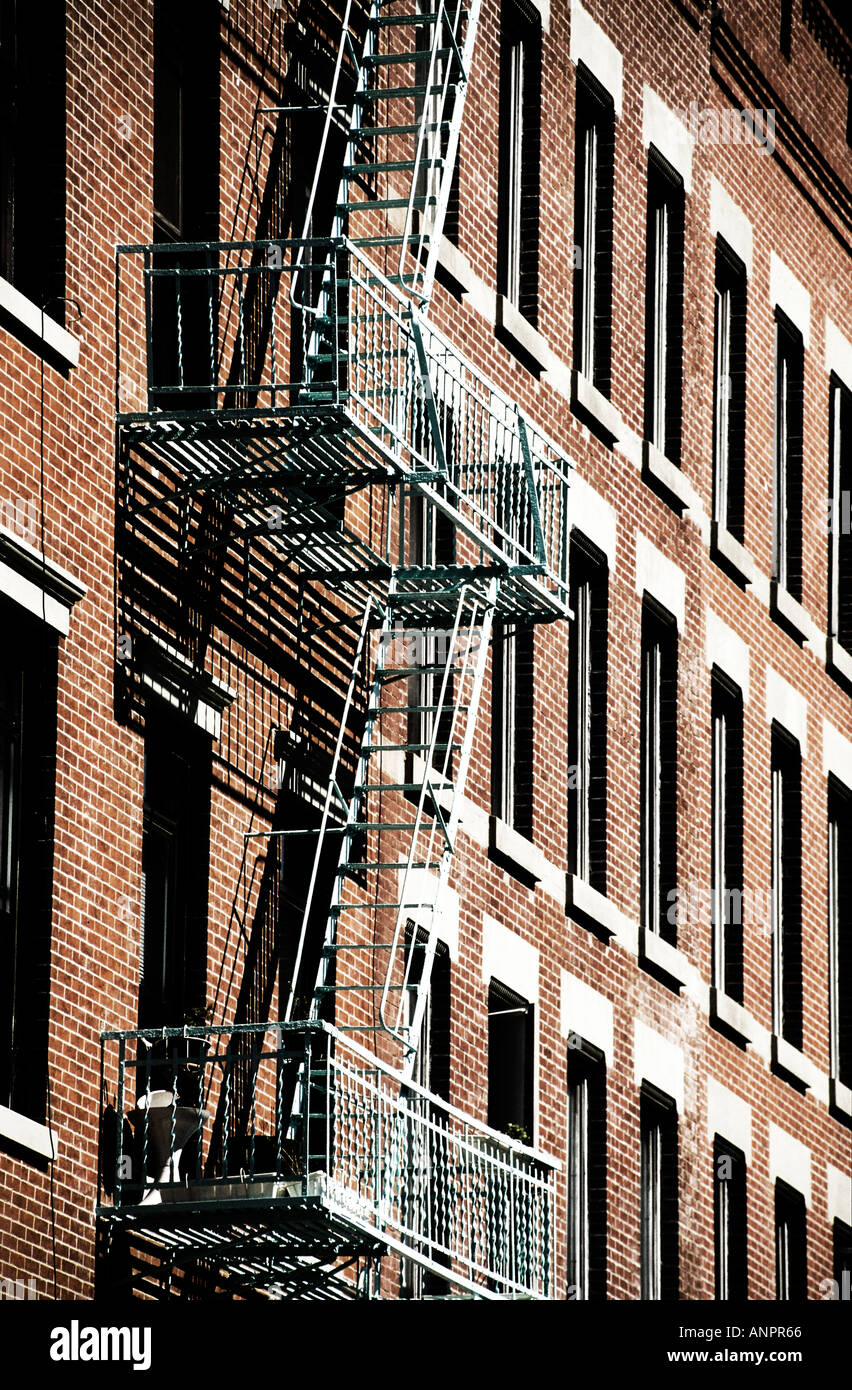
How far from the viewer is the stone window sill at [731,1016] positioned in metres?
31.6

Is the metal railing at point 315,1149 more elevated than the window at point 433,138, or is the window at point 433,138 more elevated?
the window at point 433,138

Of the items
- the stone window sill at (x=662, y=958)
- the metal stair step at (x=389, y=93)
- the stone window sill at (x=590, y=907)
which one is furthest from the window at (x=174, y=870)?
the stone window sill at (x=662, y=958)

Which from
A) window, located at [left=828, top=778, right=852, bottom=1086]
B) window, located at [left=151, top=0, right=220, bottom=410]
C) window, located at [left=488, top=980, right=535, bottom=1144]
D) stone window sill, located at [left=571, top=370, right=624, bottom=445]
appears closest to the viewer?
window, located at [left=151, top=0, right=220, bottom=410]

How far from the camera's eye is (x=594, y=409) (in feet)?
98.2

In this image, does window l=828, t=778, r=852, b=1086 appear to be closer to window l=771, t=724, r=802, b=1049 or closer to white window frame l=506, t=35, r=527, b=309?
window l=771, t=724, r=802, b=1049

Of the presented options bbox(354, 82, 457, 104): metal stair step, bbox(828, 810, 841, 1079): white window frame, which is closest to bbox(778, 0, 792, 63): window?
bbox(828, 810, 841, 1079): white window frame

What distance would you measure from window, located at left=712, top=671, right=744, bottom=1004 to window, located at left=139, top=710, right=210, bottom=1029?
10.4m

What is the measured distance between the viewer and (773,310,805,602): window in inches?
1388

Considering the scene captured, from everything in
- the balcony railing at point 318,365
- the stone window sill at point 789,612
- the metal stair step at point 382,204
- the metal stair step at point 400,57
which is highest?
the metal stair step at point 400,57

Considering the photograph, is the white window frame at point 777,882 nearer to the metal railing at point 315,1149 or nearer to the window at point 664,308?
the window at point 664,308

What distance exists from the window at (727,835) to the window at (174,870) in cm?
1040

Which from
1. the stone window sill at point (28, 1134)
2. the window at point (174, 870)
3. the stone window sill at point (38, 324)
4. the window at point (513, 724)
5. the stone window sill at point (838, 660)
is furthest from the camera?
the stone window sill at point (838, 660)

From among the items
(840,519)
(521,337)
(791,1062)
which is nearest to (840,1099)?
(791,1062)

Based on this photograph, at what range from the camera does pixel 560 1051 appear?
2830 centimetres
